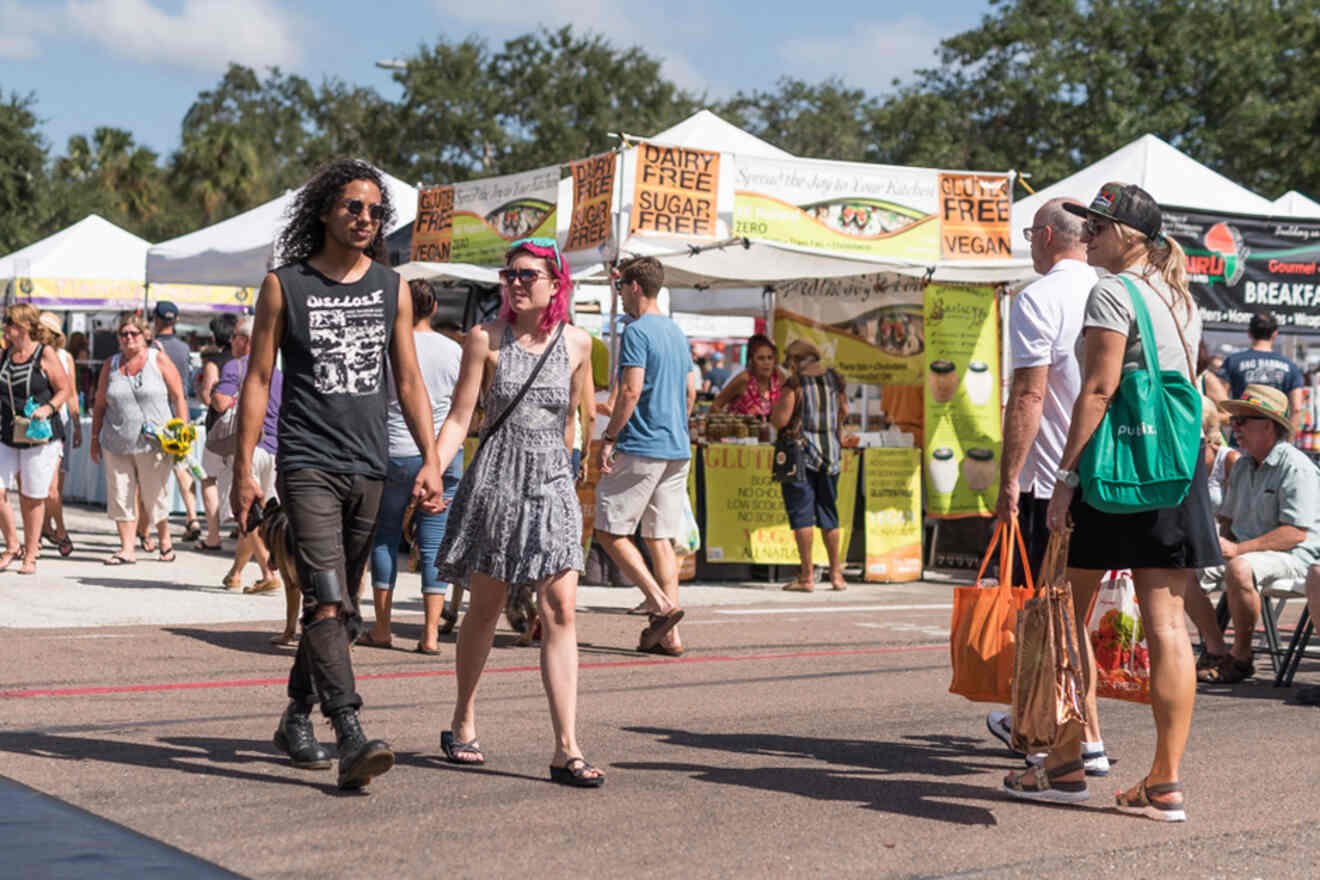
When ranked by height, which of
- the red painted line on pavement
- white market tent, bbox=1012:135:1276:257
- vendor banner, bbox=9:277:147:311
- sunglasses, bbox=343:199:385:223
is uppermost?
white market tent, bbox=1012:135:1276:257

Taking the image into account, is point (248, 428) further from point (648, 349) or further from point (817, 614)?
point (817, 614)

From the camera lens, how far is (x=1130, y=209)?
516 centimetres

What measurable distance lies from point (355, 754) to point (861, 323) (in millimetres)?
10281

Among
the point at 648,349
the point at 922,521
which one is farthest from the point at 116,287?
the point at 648,349

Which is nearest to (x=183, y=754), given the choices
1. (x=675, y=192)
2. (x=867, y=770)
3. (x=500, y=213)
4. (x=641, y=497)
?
(x=867, y=770)

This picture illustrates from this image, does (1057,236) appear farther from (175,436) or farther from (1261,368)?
(175,436)

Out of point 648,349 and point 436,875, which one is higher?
Answer: point 648,349

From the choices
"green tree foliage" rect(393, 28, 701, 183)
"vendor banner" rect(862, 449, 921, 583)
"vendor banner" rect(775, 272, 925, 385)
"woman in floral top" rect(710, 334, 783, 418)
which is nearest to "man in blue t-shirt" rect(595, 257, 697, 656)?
"woman in floral top" rect(710, 334, 783, 418)

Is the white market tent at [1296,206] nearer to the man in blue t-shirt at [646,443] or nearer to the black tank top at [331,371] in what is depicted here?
the man in blue t-shirt at [646,443]

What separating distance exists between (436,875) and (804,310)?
11.1 m

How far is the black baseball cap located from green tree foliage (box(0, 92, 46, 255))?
4181 centimetres

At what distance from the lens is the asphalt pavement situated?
4.45m

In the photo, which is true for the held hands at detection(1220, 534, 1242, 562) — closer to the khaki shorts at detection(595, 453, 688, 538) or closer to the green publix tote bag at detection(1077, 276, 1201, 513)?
the khaki shorts at detection(595, 453, 688, 538)

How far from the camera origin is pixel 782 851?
4.59 m
